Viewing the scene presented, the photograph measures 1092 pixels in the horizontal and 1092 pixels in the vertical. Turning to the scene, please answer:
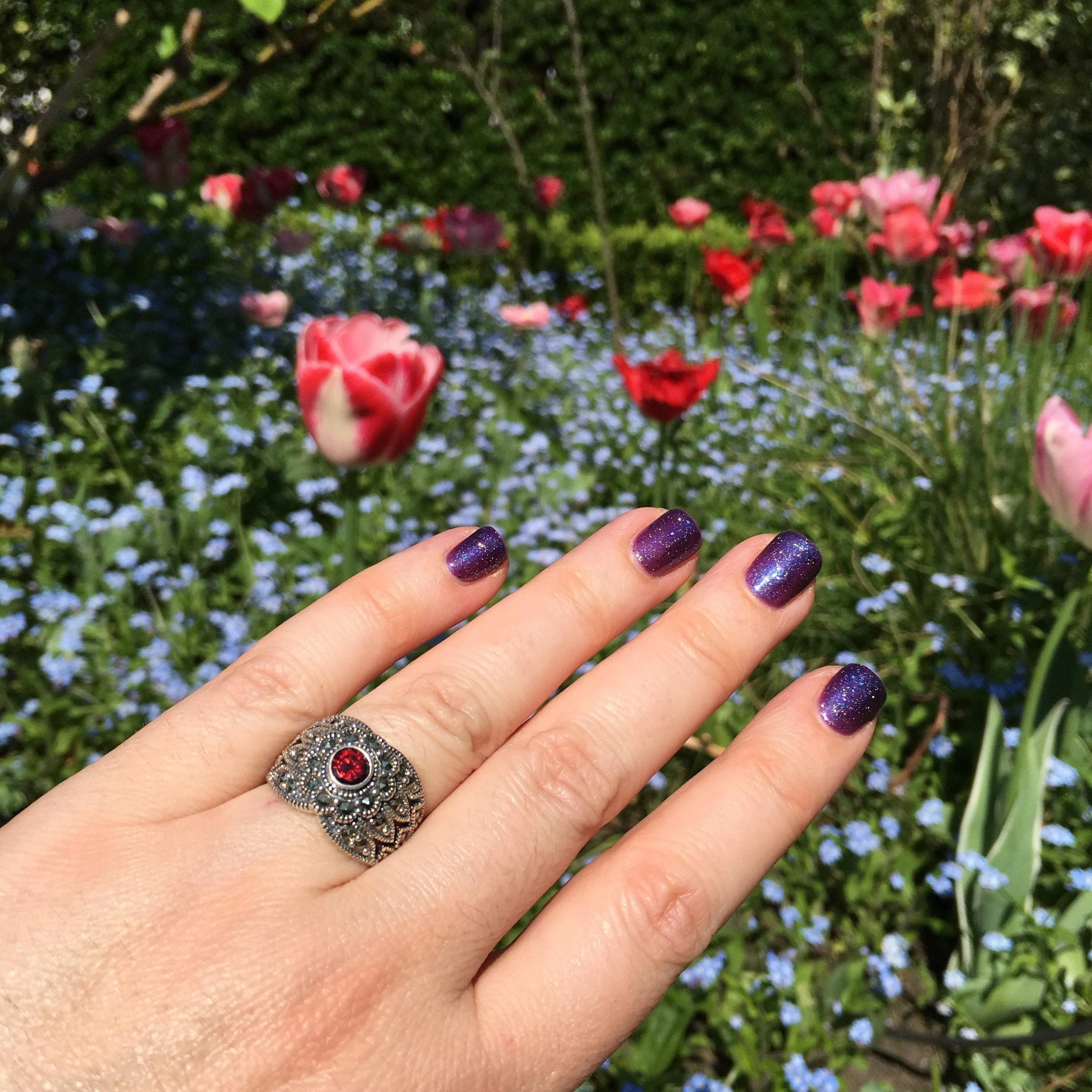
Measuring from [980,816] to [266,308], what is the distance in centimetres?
295

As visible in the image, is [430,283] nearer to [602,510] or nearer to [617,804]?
[602,510]

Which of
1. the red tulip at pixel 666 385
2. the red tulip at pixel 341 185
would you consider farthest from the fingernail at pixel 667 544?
the red tulip at pixel 341 185

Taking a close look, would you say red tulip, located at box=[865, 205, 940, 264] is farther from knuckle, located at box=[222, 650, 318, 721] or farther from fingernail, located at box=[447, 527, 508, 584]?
knuckle, located at box=[222, 650, 318, 721]

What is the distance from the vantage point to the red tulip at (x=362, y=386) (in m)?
1.80

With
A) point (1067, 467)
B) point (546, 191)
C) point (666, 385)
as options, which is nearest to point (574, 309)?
point (546, 191)

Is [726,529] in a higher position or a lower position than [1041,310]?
lower

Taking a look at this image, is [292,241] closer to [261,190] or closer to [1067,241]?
[261,190]

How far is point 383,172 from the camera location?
8.18 m

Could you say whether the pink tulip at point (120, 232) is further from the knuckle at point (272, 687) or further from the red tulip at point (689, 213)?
the knuckle at point (272, 687)

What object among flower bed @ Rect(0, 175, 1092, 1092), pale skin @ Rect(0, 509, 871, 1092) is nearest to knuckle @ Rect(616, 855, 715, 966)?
pale skin @ Rect(0, 509, 871, 1092)

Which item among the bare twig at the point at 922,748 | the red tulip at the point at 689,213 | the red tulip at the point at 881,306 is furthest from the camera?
the red tulip at the point at 689,213

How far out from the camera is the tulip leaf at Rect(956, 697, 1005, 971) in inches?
70.9

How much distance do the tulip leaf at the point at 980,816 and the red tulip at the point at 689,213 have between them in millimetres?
3747

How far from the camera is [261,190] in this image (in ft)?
13.1
